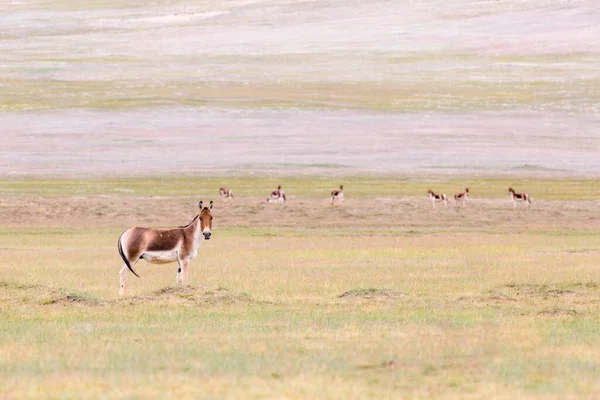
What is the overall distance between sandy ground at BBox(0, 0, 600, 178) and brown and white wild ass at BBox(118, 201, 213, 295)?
38.7 metres

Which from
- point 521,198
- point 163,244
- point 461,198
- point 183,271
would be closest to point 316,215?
point 461,198

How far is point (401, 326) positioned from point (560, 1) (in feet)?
428

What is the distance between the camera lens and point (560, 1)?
144m

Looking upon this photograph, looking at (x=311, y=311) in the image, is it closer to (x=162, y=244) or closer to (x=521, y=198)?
(x=162, y=244)

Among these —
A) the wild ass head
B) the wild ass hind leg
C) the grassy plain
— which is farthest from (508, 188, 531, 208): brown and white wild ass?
the wild ass head

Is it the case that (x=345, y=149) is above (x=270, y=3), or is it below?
below

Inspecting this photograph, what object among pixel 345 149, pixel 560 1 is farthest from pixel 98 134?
pixel 560 1

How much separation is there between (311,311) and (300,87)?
266 ft

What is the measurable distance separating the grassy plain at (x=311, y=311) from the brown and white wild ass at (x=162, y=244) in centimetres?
54

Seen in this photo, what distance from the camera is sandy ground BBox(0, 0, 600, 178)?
67.8 meters

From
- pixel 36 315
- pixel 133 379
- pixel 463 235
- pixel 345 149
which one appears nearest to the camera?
pixel 133 379

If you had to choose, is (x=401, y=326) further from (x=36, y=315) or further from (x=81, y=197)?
(x=81, y=197)

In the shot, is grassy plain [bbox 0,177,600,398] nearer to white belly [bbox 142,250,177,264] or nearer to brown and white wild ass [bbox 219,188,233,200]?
white belly [bbox 142,250,177,264]

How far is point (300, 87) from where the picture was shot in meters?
101
